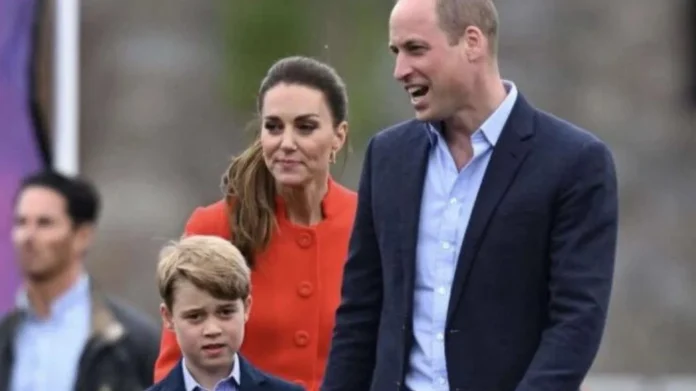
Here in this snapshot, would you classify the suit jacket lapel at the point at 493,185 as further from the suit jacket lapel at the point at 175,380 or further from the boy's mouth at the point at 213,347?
the suit jacket lapel at the point at 175,380

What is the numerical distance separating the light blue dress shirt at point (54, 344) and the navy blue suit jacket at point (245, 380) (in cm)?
174

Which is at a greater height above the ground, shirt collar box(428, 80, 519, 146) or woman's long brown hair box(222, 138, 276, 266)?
shirt collar box(428, 80, 519, 146)

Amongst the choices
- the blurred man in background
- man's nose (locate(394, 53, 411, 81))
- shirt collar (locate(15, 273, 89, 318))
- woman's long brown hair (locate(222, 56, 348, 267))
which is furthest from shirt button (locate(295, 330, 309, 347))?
shirt collar (locate(15, 273, 89, 318))

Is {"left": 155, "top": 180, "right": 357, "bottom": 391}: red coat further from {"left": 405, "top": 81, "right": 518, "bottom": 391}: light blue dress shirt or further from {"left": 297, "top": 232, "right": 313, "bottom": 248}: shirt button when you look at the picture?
{"left": 405, "top": 81, "right": 518, "bottom": 391}: light blue dress shirt

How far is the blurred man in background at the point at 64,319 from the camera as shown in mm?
6969

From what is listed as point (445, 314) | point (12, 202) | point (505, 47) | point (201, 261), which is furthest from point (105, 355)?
point (505, 47)

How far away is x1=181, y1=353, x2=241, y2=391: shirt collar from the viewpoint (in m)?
5.32

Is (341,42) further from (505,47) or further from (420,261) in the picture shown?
(420,261)

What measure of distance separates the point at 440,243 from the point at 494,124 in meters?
0.29

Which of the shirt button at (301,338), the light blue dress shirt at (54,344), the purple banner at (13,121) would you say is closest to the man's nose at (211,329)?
the shirt button at (301,338)

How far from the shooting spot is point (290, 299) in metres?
5.79

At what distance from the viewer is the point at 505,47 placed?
12.5 meters

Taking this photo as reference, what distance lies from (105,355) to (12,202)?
299cm

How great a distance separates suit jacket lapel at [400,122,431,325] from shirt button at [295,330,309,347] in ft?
2.24
